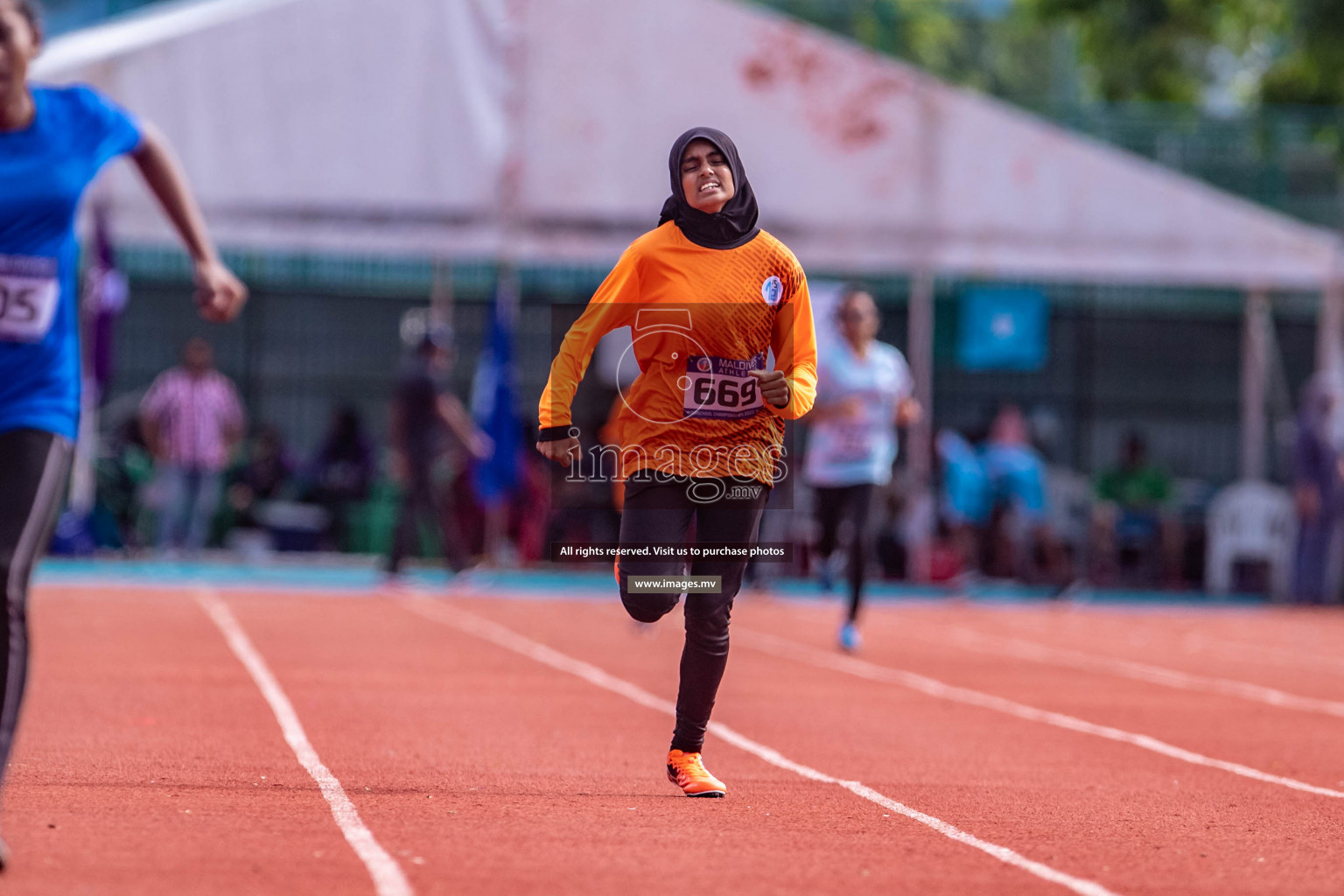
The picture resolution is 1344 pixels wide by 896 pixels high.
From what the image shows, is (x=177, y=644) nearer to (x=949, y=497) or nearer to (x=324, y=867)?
(x=324, y=867)

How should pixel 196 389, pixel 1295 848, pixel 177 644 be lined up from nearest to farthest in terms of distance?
pixel 1295 848 → pixel 177 644 → pixel 196 389

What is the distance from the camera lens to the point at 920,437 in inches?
794

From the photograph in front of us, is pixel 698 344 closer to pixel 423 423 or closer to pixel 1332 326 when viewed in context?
pixel 423 423

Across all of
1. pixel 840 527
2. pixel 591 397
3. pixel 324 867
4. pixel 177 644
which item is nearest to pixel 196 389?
pixel 591 397

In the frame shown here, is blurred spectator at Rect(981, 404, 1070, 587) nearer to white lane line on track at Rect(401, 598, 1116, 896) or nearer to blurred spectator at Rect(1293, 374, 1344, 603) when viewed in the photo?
blurred spectator at Rect(1293, 374, 1344, 603)

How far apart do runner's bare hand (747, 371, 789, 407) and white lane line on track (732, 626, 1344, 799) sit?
8.32 feet

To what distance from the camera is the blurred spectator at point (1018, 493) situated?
1983 cm

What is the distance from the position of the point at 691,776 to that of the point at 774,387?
1.28 metres

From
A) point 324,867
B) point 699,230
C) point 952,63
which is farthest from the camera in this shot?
point 952,63

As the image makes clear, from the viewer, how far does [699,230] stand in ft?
20.5

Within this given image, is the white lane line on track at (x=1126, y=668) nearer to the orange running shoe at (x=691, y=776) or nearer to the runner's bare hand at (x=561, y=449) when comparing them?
the orange running shoe at (x=691, y=776)

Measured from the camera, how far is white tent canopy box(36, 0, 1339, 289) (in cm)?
1809

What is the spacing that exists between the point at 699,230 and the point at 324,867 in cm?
235

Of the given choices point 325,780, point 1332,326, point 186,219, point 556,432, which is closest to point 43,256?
point 186,219
